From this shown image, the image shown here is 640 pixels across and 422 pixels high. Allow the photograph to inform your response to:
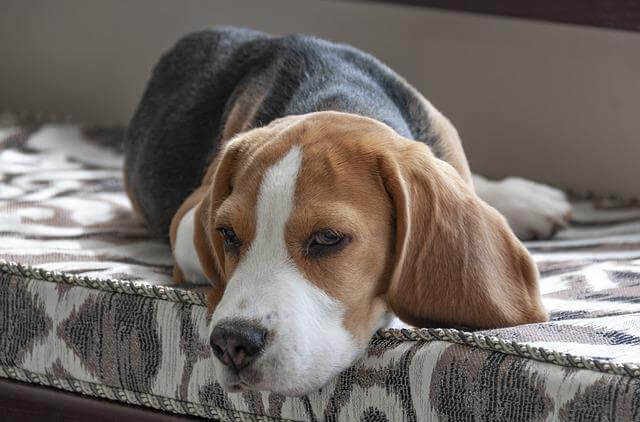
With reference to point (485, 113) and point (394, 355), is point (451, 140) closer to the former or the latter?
point (394, 355)

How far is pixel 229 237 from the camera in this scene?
1928 mm

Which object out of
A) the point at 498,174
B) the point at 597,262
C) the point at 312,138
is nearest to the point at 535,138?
the point at 498,174

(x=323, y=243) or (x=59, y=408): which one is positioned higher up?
(x=323, y=243)

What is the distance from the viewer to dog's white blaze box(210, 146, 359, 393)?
1.75 meters

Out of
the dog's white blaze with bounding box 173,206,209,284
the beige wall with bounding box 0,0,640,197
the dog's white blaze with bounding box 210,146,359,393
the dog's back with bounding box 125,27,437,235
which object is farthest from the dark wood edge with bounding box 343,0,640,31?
the dog's white blaze with bounding box 210,146,359,393

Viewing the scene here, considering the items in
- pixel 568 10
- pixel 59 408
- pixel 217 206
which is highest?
pixel 568 10

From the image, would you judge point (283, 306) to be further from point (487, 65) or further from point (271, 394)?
point (487, 65)

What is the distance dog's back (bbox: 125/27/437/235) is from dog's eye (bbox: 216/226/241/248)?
1.46ft

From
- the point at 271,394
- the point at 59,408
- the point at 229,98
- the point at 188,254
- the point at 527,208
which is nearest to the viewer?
the point at 271,394

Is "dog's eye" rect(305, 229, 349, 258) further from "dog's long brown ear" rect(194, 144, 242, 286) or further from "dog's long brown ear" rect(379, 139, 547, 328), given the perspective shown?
"dog's long brown ear" rect(194, 144, 242, 286)

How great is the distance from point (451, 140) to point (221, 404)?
82 cm

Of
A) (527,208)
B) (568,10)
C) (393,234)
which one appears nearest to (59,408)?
(393,234)

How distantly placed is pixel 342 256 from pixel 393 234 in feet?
0.37

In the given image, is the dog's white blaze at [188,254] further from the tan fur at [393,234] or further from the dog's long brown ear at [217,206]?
the tan fur at [393,234]
